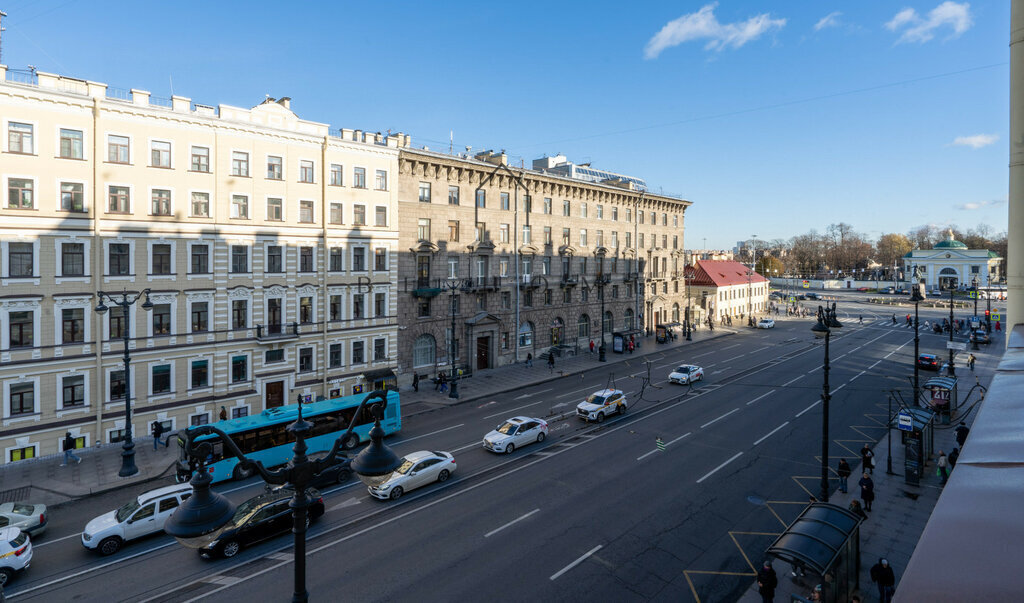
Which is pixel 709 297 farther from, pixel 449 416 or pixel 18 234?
pixel 18 234

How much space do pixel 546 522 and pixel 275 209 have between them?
24.4 m

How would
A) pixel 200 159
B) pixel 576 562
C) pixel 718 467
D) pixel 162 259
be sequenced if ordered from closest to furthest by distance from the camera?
pixel 576 562, pixel 718 467, pixel 162 259, pixel 200 159

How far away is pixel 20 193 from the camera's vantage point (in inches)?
955

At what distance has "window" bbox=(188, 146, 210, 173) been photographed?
95.0ft

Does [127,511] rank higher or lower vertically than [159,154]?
lower

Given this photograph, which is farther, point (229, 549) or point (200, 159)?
point (200, 159)

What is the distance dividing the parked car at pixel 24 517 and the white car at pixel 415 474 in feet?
34.4

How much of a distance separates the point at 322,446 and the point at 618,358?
32174mm

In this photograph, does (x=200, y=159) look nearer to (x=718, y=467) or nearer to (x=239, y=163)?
(x=239, y=163)

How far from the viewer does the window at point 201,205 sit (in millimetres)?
29141

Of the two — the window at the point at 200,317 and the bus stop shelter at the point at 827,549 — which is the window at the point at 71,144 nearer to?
the window at the point at 200,317

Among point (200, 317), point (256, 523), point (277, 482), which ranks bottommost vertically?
point (256, 523)

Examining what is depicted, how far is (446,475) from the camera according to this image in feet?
72.8

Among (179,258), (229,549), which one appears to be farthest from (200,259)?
(229,549)
